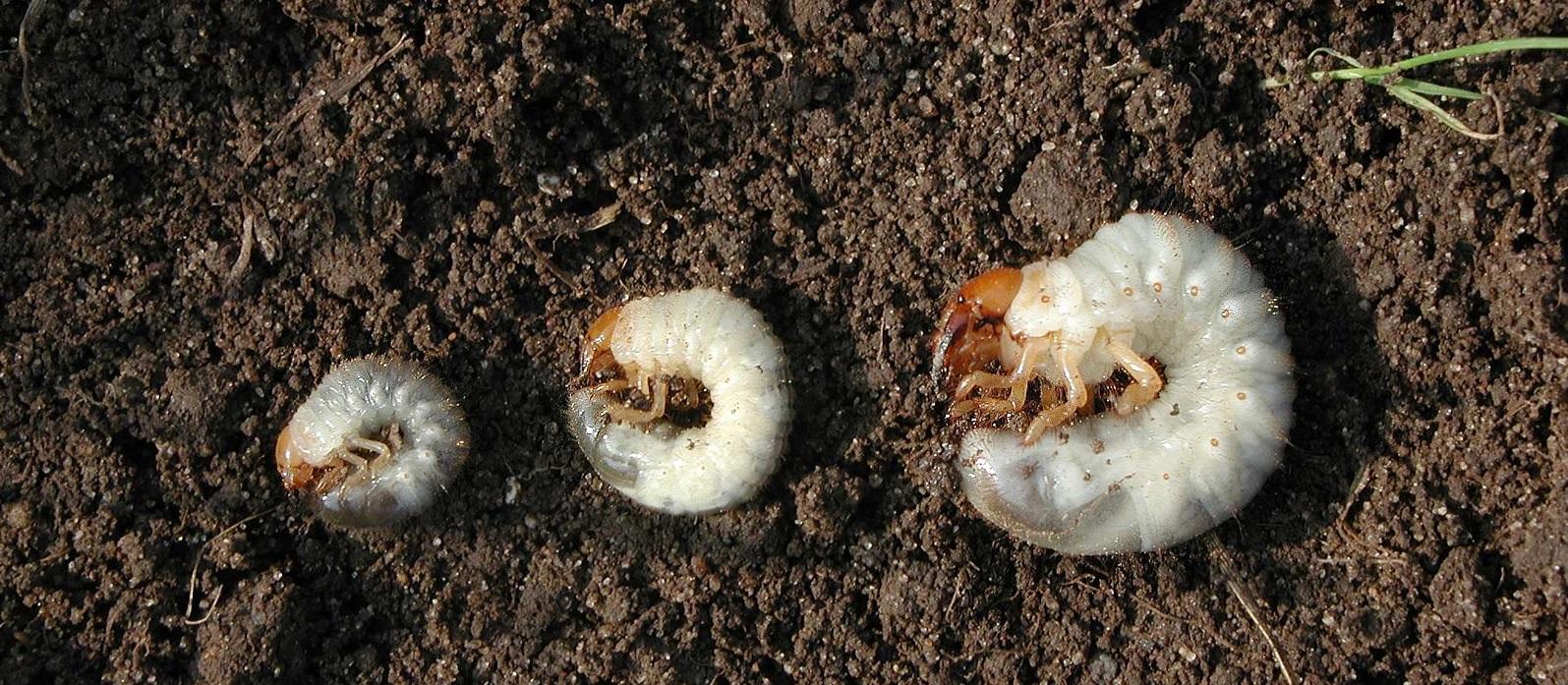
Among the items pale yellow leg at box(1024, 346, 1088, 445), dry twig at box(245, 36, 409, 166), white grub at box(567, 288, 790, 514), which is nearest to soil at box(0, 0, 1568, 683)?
dry twig at box(245, 36, 409, 166)

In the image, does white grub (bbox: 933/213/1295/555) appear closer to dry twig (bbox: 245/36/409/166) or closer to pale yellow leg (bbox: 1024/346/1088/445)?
pale yellow leg (bbox: 1024/346/1088/445)

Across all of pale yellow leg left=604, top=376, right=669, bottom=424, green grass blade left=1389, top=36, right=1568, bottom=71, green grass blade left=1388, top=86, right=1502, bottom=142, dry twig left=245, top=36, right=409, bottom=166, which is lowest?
pale yellow leg left=604, top=376, right=669, bottom=424

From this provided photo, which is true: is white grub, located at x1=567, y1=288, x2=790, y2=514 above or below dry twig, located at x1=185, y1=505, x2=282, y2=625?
above

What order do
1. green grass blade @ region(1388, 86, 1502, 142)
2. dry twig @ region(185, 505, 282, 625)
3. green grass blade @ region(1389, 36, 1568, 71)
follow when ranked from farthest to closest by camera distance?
dry twig @ region(185, 505, 282, 625) < green grass blade @ region(1388, 86, 1502, 142) < green grass blade @ region(1389, 36, 1568, 71)

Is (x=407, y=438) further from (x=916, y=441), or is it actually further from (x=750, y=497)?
(x=916, y=441)

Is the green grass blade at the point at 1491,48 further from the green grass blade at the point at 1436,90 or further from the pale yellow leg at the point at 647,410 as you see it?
the pale yellow leg at the point at 647,410

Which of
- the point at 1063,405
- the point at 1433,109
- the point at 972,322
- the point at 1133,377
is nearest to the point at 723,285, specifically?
the point at 972,322

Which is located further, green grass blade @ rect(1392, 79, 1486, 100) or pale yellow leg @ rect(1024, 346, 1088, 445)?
pale yellow leg @ rect(1024, 346, 1088, 445)

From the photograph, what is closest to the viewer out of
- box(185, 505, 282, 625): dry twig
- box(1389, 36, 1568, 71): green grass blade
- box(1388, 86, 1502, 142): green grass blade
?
box(1389, 36, 1568, 71): green grass blade
